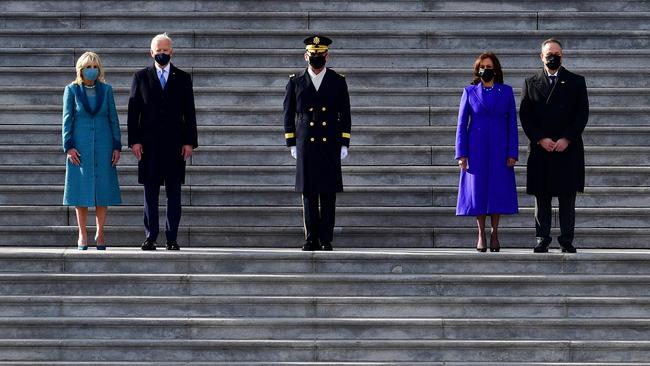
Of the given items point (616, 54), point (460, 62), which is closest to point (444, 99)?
point (460, 62)

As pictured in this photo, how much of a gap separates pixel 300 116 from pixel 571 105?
7.61 feet

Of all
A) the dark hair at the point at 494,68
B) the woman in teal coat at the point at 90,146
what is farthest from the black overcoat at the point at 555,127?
the woman in teal coat at the point at 90,146

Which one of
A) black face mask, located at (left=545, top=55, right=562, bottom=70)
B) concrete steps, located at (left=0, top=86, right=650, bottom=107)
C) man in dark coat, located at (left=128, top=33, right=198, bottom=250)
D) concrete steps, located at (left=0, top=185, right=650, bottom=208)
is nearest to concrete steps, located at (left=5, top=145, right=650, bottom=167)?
concrete steps, located at (left=0, top=185, right=650, bottom=208)

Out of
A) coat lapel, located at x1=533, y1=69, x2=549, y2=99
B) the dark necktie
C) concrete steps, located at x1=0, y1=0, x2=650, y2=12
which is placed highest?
concrete steps, located at x1=0, y1=0, x2=650, y2=12

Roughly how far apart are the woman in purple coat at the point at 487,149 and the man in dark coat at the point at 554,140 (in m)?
0.16

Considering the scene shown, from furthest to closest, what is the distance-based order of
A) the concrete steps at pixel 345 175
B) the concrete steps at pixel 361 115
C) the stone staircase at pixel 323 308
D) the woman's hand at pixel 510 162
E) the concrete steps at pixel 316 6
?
the concrete steps at pixel 316 6
the concrete steps at pixel 361 115
the concrete steps at pixel 345 175
the woman's hand at pixel 510 162
the stone staircase at pixel 323 308

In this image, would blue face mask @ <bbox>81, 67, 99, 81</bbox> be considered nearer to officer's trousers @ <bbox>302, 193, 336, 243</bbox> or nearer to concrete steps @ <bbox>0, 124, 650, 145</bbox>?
concrete steps @ <bbox>0, 124, 650, 145</bbox>

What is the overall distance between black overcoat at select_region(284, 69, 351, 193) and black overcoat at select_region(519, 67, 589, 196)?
5.18 ft

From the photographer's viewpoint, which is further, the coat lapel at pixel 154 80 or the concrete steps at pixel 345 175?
the concrete steps at pixel 345 175

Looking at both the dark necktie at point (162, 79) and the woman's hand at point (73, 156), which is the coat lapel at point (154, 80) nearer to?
the dark necktie at point (162, 79)

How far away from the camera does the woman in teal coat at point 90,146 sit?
14727 millimetres

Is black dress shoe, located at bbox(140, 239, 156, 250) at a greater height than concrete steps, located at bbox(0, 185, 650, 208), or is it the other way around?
concrete steps, located at bbox(0, 185, 650, 208)

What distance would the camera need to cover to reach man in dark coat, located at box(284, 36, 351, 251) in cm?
1454

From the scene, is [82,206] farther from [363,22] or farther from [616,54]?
[616,54]
